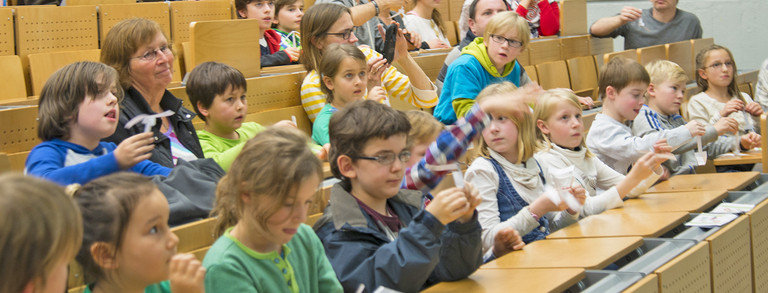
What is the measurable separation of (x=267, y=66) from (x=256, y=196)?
262 cm

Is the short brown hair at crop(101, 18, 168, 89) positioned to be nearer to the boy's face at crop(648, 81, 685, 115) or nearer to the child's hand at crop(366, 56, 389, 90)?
the child's hand at crop(366, 56, 389, 90)

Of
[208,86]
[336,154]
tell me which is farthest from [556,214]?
[208,86]

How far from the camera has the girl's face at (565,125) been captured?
3.25 m

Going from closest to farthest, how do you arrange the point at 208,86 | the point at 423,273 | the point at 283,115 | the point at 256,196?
the point at 256,196 → the point at 423,273 → the point at 208,86 → the point at 283,115

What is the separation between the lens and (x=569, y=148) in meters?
3.31

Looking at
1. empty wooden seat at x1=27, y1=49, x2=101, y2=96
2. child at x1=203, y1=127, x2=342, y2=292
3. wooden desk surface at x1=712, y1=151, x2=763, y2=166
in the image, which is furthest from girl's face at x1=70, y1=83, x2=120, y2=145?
wooden desk surface at x1=712, y1=151, x2=763, y2=166

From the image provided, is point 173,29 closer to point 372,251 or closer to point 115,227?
point 372,251

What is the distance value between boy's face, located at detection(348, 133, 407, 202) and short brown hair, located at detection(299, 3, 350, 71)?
1633mm

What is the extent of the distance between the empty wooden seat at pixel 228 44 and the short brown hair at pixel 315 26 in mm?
274

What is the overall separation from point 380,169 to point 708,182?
195 centimetres

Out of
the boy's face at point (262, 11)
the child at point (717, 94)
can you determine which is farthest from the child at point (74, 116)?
the child at point (717, 94)

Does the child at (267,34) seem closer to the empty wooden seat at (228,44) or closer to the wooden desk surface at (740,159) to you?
the empty wooden seat at (228,44)

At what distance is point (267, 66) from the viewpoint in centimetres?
430

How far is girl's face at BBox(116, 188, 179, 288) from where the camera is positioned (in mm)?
1579
